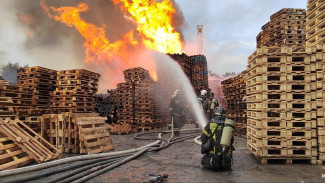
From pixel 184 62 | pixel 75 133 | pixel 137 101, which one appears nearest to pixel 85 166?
pixel 75 133

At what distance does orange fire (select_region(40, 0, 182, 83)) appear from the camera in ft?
76.3

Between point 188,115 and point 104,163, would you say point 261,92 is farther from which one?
point 188,115

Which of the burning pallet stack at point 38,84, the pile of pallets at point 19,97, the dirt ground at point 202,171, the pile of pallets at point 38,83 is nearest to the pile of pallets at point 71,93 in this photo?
the burning pallet stack at point 38,84

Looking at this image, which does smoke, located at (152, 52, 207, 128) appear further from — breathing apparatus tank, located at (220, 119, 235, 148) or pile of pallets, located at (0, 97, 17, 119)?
breathing apparatus tank, located at (220, 119, 235, 148)

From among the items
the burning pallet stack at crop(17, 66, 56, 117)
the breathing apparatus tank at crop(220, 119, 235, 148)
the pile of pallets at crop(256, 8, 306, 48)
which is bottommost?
the breathing apparatus tank at crop(220, 119, 235, 148)

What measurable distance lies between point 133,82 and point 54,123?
7.74 meters

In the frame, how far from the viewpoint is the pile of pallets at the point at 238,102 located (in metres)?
10.7

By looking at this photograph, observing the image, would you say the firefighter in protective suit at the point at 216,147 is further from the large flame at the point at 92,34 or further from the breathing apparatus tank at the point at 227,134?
the large flame at the point at 92,34

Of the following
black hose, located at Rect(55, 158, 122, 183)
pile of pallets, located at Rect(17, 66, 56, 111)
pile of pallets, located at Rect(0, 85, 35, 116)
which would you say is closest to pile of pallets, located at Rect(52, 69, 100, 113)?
pile of pallets, located at Rect(17, 66, 56, 111)

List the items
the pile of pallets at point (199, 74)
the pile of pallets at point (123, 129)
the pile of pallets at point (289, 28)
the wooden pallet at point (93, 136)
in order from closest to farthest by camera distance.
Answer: the wooden pallet at point (93, 136) < the pile of pallets at point (289, 28) < the pile of pallets at point (123, 129) < the pile of pallets at point (199, 74)

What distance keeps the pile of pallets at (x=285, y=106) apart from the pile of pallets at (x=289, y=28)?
274 inches

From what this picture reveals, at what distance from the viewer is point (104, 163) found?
6.05 meters

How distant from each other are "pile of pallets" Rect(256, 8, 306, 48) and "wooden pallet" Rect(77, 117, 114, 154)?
36.7 ft

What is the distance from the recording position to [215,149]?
5.41 metres
